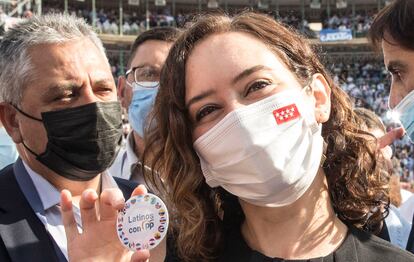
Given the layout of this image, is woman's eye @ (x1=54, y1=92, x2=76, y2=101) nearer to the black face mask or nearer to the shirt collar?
the black face mask

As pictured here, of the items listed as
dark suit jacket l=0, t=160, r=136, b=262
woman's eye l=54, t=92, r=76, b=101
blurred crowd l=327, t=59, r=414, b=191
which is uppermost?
woman's eye l=54, t=92, r=76, b=101

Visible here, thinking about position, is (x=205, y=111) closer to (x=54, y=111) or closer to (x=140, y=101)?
(x=54, y=111)

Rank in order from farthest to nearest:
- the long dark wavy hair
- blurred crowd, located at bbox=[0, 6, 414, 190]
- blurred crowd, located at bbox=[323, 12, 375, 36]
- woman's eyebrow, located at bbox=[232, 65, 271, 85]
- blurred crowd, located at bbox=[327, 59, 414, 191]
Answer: blurred crowd, located at bbox=[323, 12, 375, 36] < blurred crowd, located at bbox=[0, 6, 414, 190] < blurred crowd, located at bbox=[327, 59, 414, 191] < the long dark wavy hair < woman's eyebrow, located at bbox=[232, 65, 271, 85]

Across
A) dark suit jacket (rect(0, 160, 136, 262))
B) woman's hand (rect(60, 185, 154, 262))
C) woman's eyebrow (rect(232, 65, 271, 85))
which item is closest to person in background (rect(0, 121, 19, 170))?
dark suit jacket (rect(0, 160, 136, 262))

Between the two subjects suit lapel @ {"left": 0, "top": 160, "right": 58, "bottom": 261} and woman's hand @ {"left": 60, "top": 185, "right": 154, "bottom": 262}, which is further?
suit lapel @ {"left": 0, "top": 160, "right": 58, "bottom": 261}

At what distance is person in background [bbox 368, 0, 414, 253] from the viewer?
242cm

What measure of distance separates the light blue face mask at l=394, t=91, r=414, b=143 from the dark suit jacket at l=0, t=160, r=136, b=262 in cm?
180

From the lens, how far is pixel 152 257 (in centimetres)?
173

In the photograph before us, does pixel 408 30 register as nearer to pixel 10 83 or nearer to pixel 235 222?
pixel 235 222

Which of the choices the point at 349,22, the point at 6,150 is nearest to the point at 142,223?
the point at 6,150

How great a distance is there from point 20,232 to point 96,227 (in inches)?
17.3

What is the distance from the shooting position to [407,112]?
98.9 inches

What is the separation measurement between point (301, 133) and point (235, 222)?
17.5 inches

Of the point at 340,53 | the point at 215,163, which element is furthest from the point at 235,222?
the point at 340,53
